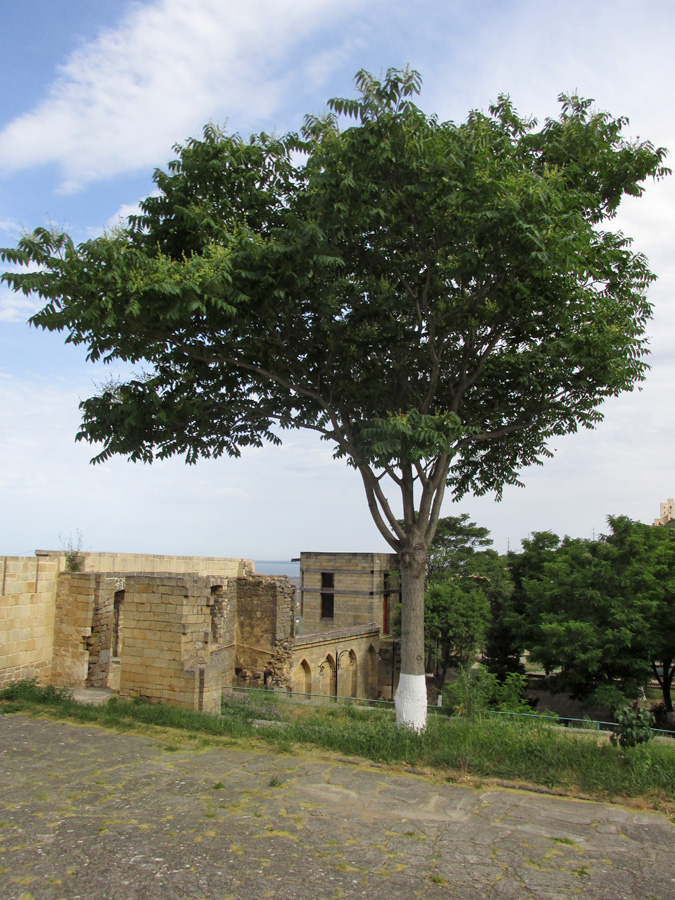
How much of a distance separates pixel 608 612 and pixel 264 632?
12439mm

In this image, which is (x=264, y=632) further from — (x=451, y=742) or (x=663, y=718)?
(x=451, y=742)

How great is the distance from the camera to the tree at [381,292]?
27.0ft

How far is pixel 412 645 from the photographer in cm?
957

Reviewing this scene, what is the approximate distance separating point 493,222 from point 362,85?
255 centimetres

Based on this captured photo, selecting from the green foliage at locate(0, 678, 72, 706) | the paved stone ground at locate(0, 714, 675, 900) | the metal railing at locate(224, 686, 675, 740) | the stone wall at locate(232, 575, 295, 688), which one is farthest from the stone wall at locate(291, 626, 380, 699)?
the paved stone ground at locate(0, 714, 675, 900)

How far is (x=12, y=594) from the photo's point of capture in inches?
415

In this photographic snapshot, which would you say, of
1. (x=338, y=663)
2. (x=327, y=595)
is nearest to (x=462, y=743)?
(x=338, y=663)

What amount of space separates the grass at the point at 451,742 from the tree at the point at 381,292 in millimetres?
1340

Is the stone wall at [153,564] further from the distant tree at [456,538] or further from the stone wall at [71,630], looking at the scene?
the distant tree at [456,538]

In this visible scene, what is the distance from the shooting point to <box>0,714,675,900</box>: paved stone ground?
4312 mm

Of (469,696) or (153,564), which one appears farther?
(153,564)

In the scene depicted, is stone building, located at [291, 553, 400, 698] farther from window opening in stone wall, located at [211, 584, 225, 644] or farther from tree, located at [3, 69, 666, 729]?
tree, located at [3, 69, 666, 729]

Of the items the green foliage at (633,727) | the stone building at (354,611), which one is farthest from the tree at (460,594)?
the green foliage at (633,727)

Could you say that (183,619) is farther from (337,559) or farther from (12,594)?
(337,559)
